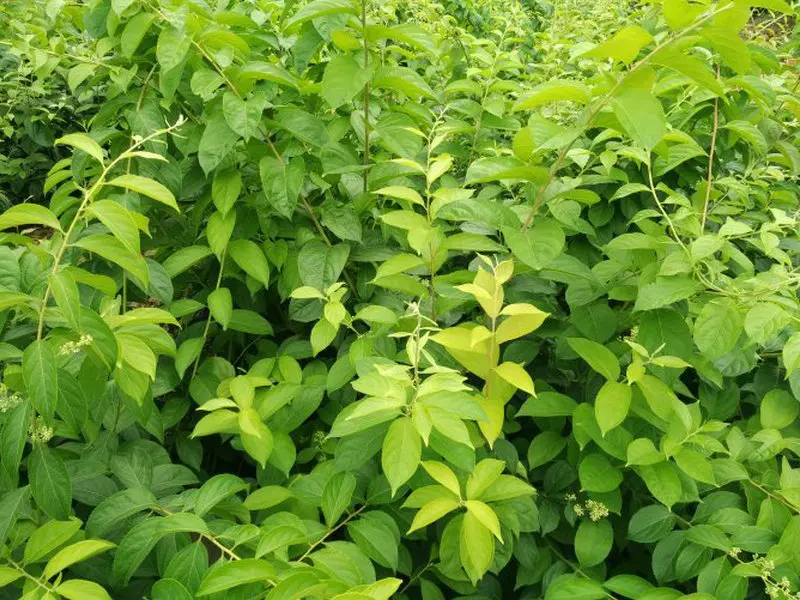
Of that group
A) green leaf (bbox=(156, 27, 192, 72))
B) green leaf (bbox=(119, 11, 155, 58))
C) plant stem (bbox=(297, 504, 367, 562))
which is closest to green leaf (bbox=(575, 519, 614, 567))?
plant stem (bbox=(297, 504, 367, 562))

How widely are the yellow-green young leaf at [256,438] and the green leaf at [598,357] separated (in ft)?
2.17

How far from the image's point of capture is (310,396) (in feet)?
4.97

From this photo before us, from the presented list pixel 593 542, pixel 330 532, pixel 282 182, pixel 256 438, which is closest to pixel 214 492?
pixel 256 438

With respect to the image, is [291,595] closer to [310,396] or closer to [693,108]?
[310,396]

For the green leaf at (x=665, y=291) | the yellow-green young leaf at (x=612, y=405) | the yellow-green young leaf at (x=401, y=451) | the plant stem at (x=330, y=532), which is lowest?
the plant stem at (x=330, y=532)

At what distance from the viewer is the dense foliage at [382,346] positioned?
1.17m

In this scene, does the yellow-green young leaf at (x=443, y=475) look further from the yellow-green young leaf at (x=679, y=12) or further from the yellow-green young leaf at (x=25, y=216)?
the yellow-green young leaf at (x=679, y=12)

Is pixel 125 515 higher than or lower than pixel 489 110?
lower

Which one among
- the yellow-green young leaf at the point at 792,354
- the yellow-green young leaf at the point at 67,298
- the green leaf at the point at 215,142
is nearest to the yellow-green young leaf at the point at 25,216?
the yellow-green young leaf at the point at 67,298

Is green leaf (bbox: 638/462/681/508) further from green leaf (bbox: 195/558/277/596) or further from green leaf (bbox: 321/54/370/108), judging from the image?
green leaf (bbox: 321/54/370/108)

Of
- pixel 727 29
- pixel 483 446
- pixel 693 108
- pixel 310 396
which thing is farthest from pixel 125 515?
pixel 693 108

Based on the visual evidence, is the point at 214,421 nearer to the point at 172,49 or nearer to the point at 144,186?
the point at 144,186

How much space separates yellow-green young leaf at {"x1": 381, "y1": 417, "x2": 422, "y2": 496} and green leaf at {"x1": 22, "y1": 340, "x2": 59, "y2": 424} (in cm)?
54

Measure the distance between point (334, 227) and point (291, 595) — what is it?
0.91 metres
